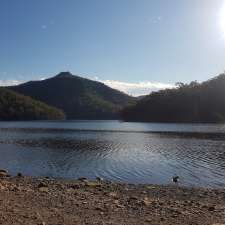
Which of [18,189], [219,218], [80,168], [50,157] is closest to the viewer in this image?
[219,218]

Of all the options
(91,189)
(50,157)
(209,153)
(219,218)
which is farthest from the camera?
(209,153)

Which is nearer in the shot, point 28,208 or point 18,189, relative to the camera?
point 28,208

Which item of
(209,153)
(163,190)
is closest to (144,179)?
(163,190)

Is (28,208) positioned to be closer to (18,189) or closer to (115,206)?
(115,206)

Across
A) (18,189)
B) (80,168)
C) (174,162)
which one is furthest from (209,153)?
(18,189)

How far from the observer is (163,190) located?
1160 inches

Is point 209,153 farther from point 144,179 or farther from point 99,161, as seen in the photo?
point 144,179

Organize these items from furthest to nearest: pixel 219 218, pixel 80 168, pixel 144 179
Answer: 1. pixel 80 168
2. pixel 144 179
3. pixel 219 218

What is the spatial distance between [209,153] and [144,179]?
2710 cm

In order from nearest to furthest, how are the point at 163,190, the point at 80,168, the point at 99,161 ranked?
the point at 163,190, the point at 80,168, the point at 99,161

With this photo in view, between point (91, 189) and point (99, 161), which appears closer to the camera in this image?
point (91, 189)

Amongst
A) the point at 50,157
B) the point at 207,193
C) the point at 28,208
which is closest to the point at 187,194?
the point at 207,193

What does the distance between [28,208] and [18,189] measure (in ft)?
19.7

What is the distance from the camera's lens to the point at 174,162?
5175cm
